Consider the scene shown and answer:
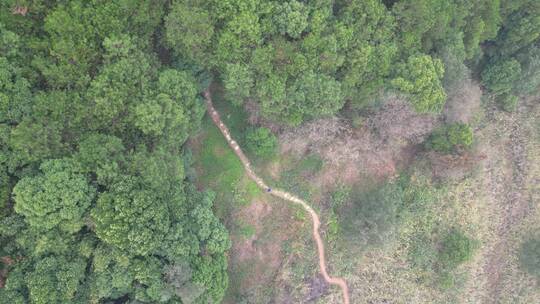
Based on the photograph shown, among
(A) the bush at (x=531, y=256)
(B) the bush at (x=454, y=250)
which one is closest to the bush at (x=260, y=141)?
(B) the bush at (x=454, y=250)

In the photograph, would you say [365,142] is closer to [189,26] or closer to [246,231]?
[246,231]

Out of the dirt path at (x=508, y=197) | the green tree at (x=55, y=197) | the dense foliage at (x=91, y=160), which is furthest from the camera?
the dirt path at (x=508, y=197)

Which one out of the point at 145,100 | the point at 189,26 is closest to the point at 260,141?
the point at 145,100

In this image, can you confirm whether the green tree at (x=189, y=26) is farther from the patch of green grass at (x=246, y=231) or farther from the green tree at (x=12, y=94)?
the patch of green grass at (x=246, y=231)

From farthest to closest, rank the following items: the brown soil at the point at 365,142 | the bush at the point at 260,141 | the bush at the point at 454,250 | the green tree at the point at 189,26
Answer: the bush at the point at 454,250, the brown soil at the point at 365,142, the bush at the point at 260,141, the green tree at the point at 189,26

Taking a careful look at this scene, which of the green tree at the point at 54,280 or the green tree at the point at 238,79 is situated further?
the green tree at the point at 238,79

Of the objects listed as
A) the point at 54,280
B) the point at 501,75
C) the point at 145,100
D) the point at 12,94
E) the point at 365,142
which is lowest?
the point at 54,280
